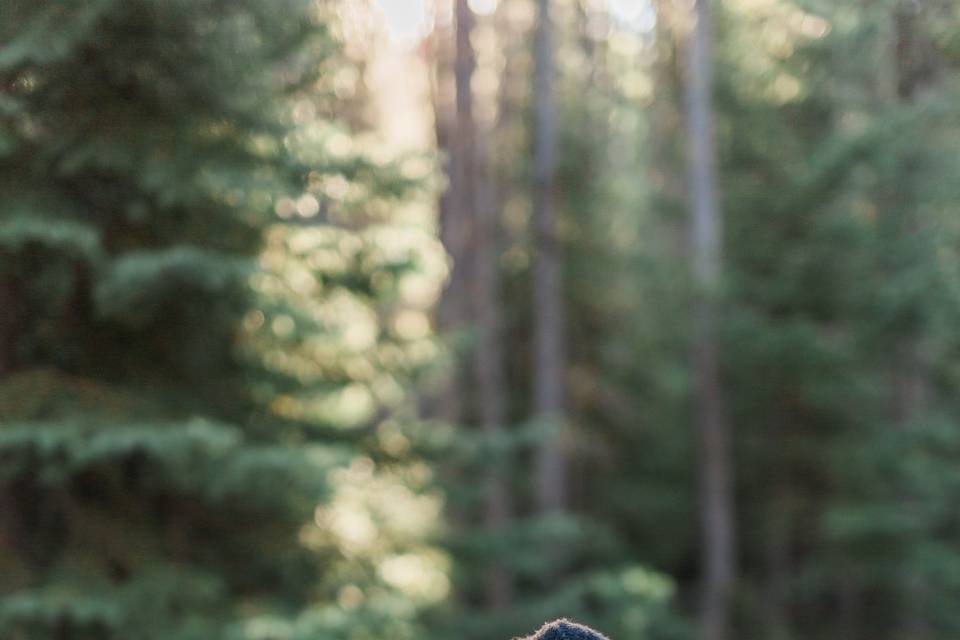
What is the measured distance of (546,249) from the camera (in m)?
16.4

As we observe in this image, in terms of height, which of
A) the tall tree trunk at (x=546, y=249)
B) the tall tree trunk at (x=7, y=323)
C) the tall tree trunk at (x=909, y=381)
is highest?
the tall tree trunk at (x=546, y=249)

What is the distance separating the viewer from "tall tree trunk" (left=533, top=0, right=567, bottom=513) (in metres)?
16.2

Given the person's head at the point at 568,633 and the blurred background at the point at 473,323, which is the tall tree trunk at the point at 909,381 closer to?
the blurred background at the point at 473,323

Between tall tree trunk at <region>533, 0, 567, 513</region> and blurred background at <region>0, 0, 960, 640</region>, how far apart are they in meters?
0.08

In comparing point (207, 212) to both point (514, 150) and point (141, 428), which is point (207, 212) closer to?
point (141, 428)

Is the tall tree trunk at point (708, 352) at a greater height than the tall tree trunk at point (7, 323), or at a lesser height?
greater

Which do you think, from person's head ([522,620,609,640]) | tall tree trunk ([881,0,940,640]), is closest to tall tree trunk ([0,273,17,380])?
person's head ([522,620,609,640])

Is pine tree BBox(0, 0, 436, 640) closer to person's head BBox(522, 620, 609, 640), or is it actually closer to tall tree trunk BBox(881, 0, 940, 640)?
person's head BBox(522, 620, 609, 640)

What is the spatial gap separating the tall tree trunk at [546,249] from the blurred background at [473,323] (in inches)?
3.2

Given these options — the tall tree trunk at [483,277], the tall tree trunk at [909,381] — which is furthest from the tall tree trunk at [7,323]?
the tall tree trunk at [483,277]

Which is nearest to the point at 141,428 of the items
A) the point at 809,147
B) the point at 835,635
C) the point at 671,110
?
the point at 809,147

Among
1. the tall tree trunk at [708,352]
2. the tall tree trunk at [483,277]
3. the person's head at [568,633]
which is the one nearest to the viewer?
the person's head at [568,633]

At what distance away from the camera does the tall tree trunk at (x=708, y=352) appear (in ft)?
55.2

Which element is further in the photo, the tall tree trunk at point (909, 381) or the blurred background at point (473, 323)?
the tall tree trunk at point (909, 381)
